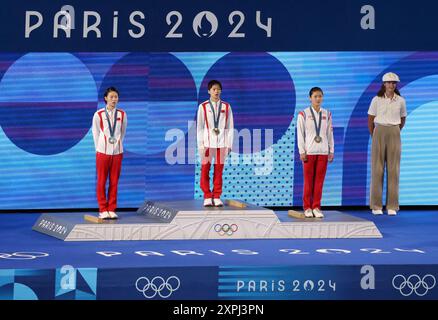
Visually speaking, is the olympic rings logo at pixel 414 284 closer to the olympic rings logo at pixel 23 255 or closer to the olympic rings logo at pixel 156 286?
the olympic rings logo at pixel 156 286

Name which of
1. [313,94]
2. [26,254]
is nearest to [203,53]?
[313,94]

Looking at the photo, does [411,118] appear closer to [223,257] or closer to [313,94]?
[313,94]

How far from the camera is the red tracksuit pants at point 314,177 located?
39.3 ft

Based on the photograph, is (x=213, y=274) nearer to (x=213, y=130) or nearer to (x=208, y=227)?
(x=208, y=227)

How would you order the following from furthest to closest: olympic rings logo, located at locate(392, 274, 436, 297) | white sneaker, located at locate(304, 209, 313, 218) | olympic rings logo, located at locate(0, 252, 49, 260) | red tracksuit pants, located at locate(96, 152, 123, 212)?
white sneaker, located at locate(304, 209, 313, 218)
red tracksuit pants, located at locate(96, 152, 123, 212)
olympic rings logo, located at locate(0, 252, 49, 260)
olympic rings logo, located at locate(392, 274, 436, 297)

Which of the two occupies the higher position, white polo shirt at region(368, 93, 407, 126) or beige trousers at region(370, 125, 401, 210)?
white polo shirt at region(368, 93, 407, 126)

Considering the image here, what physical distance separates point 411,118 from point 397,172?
808mm

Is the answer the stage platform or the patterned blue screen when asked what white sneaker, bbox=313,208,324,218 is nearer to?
the stage platform

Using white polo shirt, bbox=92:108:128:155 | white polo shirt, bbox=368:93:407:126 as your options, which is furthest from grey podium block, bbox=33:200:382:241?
white polo shirt, bbox=368:93:407:126

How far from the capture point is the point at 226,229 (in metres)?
11.5

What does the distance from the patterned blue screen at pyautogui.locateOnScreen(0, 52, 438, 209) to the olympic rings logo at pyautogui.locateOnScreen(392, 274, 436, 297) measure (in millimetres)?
4216

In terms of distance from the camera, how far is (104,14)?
13117 millimetres

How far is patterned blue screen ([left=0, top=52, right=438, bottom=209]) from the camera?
13312 millimetres

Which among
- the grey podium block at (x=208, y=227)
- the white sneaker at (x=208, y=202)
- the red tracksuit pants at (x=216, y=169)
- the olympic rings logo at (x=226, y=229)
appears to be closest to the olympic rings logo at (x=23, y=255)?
the grey podium block at (x=208, y=227)
